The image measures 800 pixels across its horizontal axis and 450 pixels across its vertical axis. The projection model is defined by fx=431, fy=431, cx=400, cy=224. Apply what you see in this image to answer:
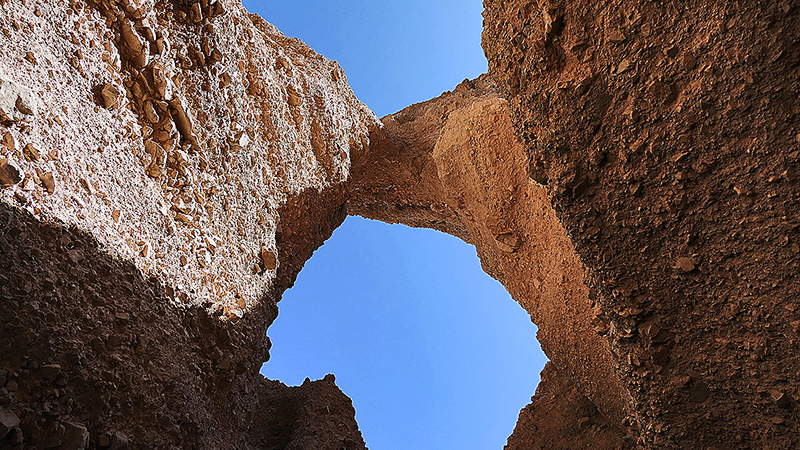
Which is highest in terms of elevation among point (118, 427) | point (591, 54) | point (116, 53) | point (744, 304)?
point (116, 53)

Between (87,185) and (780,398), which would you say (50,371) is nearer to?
(87,185)

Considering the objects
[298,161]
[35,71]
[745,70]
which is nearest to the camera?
[745,70]

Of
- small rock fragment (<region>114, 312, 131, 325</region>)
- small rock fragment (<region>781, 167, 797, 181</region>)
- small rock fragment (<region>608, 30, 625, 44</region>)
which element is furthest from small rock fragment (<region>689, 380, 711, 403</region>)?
small rock fragment (<region>114, 312, 131, 325</region>)

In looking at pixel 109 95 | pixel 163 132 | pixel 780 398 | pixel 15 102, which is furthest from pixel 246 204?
pixel 780 398

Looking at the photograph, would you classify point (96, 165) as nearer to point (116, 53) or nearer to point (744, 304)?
point (116, 53)

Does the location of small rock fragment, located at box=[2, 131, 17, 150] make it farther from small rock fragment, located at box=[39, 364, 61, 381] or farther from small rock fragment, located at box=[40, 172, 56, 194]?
small rock fragment, located at box=[39, 364, 61, 381]

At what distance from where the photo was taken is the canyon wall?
152 centimetres

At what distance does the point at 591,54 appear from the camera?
5.73ft

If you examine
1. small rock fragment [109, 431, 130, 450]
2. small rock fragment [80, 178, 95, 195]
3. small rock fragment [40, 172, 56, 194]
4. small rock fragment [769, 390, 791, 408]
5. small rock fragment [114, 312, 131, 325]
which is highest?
small rock fragment [80, 178, 95, 195]

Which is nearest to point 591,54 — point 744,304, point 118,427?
point 744,304

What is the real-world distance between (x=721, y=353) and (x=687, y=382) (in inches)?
8.4

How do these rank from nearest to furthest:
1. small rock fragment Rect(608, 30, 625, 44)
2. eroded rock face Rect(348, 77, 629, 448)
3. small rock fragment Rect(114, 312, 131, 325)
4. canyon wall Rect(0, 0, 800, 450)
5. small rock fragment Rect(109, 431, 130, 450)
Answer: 1. canyon wall Rect(0, 0, 800, 450)
2. small rock fragment Rect(608, 30, 625, 44)
3. small rock fragment Rect(109, 431, 130, 450)
4. small rock fragment Rect(114, 312, 131, 325)
5. eroded rock face Rect(348, 77, 629, 448)

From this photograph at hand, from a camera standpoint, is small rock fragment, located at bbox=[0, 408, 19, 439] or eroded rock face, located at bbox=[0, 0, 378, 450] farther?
eroded rock face, located at bbox=[0, 0, 378, 450]

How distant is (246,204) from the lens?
118 inches
